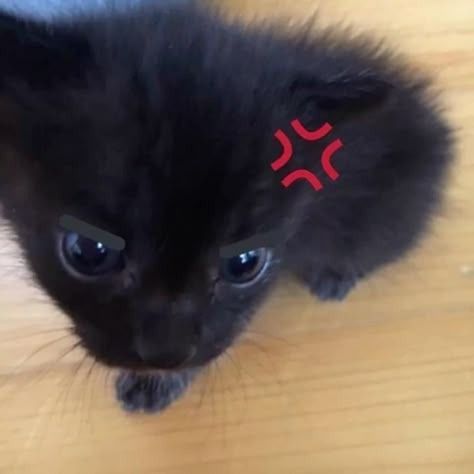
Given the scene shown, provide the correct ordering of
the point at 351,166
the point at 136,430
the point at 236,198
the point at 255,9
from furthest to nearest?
the point at 255,9, the point at 136,430, the point at 351,166, the point at 236,198

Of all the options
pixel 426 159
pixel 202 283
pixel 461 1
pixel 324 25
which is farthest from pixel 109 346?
pixel 461 1

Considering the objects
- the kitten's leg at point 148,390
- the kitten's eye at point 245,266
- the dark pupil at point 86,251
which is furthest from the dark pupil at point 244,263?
the kitten's leg at point 148,390

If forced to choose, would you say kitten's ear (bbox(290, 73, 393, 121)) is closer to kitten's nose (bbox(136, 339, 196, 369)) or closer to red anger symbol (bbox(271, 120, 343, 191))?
red anger symbol (bbox(271, 120, 343, 191))

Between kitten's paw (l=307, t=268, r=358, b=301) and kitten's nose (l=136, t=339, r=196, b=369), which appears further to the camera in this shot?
kitten's paw (l=307, t=268, r=358, b=301)

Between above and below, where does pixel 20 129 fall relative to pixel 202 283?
above

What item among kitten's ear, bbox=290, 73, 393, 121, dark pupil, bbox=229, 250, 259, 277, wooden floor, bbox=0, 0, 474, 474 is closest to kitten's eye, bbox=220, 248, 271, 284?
dark pupil, bbox=229, 250, 259, 277

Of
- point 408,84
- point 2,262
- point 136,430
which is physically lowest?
point 136,430

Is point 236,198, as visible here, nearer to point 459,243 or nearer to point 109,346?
point 109,346
